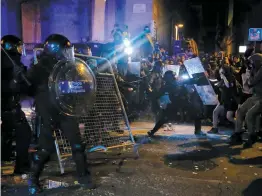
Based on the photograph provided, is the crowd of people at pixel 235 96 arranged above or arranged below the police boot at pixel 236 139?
above

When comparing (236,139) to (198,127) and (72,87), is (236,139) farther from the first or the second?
(72,87)

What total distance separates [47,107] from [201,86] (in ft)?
17.8

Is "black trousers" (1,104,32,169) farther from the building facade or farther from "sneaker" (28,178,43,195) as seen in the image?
the building facade

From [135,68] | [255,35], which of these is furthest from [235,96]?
[255,35]

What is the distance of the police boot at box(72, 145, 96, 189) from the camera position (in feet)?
14.8

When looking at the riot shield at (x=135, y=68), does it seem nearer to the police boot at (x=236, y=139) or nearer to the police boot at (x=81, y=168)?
the police boot at (x=236, y=139)

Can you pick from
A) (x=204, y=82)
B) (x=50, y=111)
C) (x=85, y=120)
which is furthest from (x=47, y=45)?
(x=204, y=82)

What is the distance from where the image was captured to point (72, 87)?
14.6ft

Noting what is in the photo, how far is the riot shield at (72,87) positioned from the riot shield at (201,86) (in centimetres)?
417

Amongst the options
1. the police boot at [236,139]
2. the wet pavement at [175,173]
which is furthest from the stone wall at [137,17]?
the police boot at [236,139]

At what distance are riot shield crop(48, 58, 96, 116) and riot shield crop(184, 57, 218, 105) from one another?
Answer: 4170mm

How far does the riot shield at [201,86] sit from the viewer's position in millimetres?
8279

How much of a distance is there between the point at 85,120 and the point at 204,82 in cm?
397

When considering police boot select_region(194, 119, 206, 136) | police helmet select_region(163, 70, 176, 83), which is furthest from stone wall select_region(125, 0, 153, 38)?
police boot select_region(194, 119, 206, 136)
